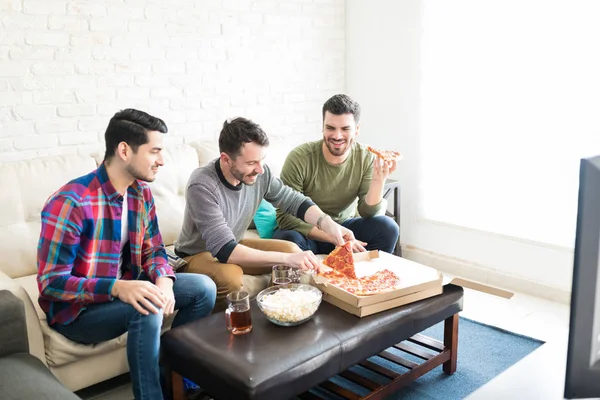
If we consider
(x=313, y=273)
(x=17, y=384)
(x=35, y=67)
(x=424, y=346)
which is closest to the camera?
(x=17, y=384)

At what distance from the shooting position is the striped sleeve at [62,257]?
6.53 feet

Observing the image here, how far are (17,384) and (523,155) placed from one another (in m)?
2.65

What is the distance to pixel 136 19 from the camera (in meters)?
3.15

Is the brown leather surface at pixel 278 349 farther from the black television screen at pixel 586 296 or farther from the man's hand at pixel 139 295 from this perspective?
the black television screen at pixel 586 296

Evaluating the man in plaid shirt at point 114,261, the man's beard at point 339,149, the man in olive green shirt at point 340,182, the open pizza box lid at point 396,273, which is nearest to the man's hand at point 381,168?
the man in olive green shirt at point 340,182

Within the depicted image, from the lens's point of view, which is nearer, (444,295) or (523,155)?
(444,295)

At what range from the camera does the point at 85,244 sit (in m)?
2.09

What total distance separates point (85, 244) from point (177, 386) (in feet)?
1.89

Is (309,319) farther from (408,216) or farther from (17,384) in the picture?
(408,216)

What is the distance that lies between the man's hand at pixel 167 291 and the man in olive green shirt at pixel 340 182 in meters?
0.80

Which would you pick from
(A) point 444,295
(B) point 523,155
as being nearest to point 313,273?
(A) point 444,295

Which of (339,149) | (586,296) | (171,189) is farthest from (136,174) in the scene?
(586,296)

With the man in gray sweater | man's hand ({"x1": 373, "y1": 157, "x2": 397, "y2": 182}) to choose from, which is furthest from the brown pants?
man's hand ({"x1": 373, "y1": 157, "x2": 397, "y2": 182})

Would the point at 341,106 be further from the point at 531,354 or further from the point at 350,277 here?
the point at 531,354
